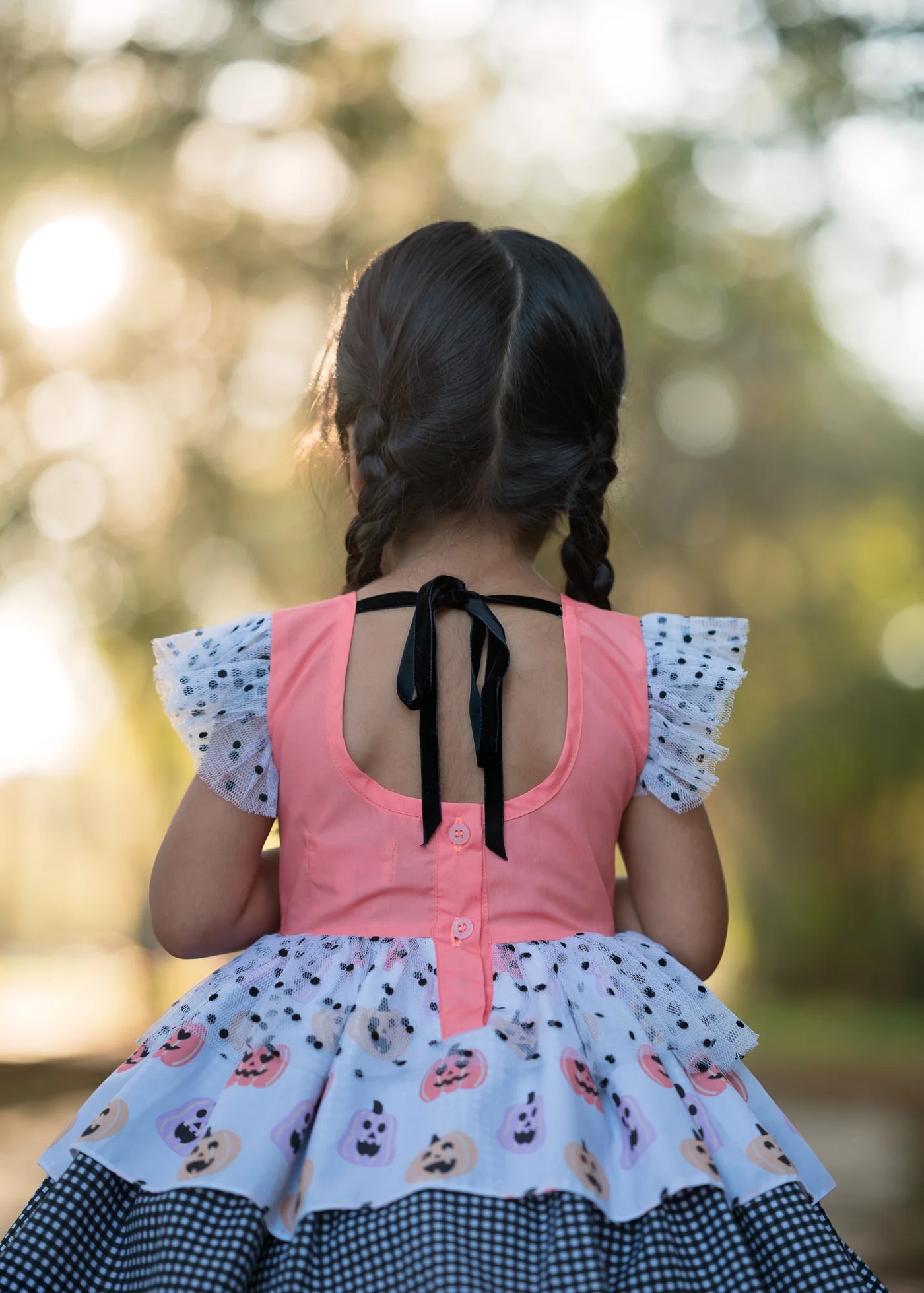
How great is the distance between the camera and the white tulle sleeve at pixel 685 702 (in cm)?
122

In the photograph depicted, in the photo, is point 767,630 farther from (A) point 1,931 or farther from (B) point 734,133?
(A) point 1,931

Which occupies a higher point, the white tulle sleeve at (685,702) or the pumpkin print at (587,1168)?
the white tulle sleeve at (685,702)

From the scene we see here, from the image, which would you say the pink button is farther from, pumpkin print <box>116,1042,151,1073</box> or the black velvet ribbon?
pumpkin print <box>116,1042,151,1073</box>

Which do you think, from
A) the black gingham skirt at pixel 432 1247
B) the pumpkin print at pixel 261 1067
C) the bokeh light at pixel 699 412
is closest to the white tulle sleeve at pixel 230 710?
the pumpkin print at pixel 261 1067

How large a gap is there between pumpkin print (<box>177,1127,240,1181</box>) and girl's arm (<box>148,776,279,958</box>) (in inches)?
9.2

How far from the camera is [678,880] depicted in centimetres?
125

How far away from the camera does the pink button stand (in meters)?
1.13

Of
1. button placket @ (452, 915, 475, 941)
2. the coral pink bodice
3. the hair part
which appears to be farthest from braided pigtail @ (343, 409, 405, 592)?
button placket @ (452, 915, 475, 941)

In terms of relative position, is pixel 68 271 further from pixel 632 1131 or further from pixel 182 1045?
pixel 632 1131

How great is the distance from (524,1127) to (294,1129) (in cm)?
18

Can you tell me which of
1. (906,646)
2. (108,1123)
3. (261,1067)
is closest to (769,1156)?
(261,1067)

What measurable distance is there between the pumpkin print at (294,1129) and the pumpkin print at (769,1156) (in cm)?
35

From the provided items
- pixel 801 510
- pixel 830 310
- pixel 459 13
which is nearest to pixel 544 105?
pixel 459 13
